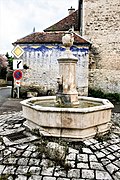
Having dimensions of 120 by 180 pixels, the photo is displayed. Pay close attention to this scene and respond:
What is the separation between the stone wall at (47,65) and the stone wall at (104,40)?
3.68ft

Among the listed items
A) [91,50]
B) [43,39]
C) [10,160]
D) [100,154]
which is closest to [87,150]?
[100,154]

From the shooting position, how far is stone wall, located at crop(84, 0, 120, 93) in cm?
1213

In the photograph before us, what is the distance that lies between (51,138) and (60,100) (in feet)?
4.29

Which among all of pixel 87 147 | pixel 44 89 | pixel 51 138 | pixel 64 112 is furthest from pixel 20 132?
pixel 44 89

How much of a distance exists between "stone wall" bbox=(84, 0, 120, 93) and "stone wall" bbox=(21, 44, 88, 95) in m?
1.12

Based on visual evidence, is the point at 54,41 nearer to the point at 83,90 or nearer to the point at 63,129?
the point at 83,90

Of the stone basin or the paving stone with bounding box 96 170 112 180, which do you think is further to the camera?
the stone basin

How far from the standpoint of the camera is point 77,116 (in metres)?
4.05

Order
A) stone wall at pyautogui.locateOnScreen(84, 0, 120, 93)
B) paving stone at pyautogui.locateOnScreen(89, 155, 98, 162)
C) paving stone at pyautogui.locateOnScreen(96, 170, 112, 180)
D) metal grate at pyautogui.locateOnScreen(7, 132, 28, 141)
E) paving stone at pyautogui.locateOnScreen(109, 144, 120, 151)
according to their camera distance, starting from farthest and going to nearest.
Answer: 1. stone wall at pyautogui.locateOnScreen(84, 0, 120, 93)
2. metal grate at pyautogui.locateOnScreen(7, 132, 28, 141)
3. paving stone at pyautogui.locateOnScreen(109, 144, 120, 151)
4. paving stone at pyautogui.locateOnScreen(89, 155, 98, 162)
5. paving stone at pyautogui.locateOnScreen(96, 170, 112, 180)

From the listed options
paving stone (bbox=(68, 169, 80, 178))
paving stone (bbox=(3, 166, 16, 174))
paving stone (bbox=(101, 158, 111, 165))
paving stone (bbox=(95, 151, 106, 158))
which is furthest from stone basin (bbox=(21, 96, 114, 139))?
paving stone (bbox=(3, 166, 16, 174))

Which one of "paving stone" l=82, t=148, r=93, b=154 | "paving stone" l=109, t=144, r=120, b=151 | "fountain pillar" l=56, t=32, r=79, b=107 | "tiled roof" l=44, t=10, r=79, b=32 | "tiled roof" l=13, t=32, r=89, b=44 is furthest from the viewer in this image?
"tiled roof" l=44, t=10, r=79, b=32

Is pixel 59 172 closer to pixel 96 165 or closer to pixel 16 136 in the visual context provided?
pixel 96 165

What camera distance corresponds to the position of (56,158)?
3.32 meters

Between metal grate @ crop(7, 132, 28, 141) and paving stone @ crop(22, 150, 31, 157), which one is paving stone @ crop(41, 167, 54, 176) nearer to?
paving stone @ crop(22, 150, 31, 157)
